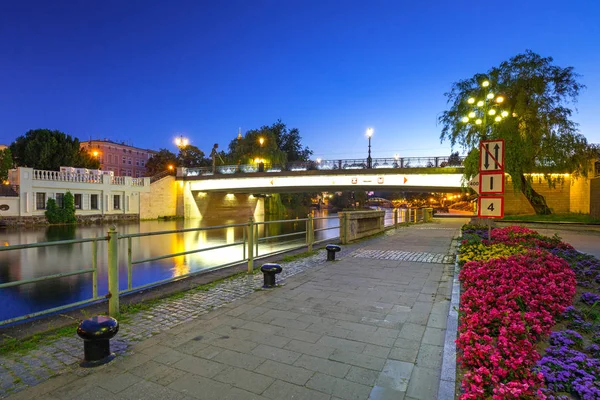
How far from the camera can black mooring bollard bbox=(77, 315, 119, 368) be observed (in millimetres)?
3523

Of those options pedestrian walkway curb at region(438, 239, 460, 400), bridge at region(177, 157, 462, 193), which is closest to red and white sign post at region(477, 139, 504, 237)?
pedestrian walkway curb at region(438, 239, 460, 400)

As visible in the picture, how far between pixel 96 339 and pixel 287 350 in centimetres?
201

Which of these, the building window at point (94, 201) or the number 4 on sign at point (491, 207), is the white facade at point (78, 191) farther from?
the number 4 on sign at point (491, 207)

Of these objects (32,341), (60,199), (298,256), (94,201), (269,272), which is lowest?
(298,256)

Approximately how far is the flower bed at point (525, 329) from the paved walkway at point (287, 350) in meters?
0.46

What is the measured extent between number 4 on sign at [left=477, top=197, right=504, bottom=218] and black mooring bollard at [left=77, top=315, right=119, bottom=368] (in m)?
7.66

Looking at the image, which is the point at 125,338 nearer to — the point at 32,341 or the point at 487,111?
the point at 32,341

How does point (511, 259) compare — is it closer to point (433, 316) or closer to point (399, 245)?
point (433, 316)

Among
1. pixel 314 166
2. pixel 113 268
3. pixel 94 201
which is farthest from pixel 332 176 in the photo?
pixel 113 268

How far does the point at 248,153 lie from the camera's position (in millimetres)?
53250

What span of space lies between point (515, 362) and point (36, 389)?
4.29 metres

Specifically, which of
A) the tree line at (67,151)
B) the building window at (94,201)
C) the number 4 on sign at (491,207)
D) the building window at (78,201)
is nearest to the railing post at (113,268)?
the number 4 on sign at (491,207)

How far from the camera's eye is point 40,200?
3447 cm

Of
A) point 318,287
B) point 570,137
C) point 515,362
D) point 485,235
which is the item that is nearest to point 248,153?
point 570,137
